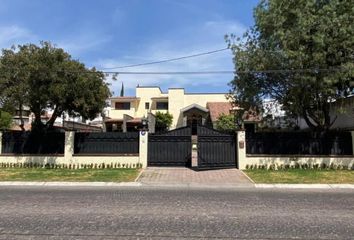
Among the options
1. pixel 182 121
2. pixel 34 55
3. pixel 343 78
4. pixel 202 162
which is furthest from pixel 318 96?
pixel 182 121

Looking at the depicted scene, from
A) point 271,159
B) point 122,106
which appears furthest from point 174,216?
point 122,106

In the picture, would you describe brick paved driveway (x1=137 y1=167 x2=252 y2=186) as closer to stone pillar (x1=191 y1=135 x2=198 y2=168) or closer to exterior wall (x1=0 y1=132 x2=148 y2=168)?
stone pillar (x1=191 y1=135 x2=198 y2=168)

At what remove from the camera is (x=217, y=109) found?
172 ft

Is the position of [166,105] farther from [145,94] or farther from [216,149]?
[216,149]

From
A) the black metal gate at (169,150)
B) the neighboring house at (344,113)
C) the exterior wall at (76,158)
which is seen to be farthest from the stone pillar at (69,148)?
the neighboring house at (344,113)

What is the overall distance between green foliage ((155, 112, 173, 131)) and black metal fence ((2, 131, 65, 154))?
31.4 metres

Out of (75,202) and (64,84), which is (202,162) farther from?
(75,202)

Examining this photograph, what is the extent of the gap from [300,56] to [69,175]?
460 inches

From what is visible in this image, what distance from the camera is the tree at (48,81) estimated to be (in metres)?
20.8

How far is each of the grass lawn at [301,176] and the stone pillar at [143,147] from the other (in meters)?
5.27

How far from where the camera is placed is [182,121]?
189 feet

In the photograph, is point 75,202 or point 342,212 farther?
point 75,202

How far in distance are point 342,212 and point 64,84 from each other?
48.3ft

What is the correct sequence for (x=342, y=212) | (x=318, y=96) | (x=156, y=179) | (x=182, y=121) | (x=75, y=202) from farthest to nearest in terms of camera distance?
(x=182, y=121) → (x=318, y=96) → (x=156, y=179) → (x=75, y=202) → (x=342, y=212)
